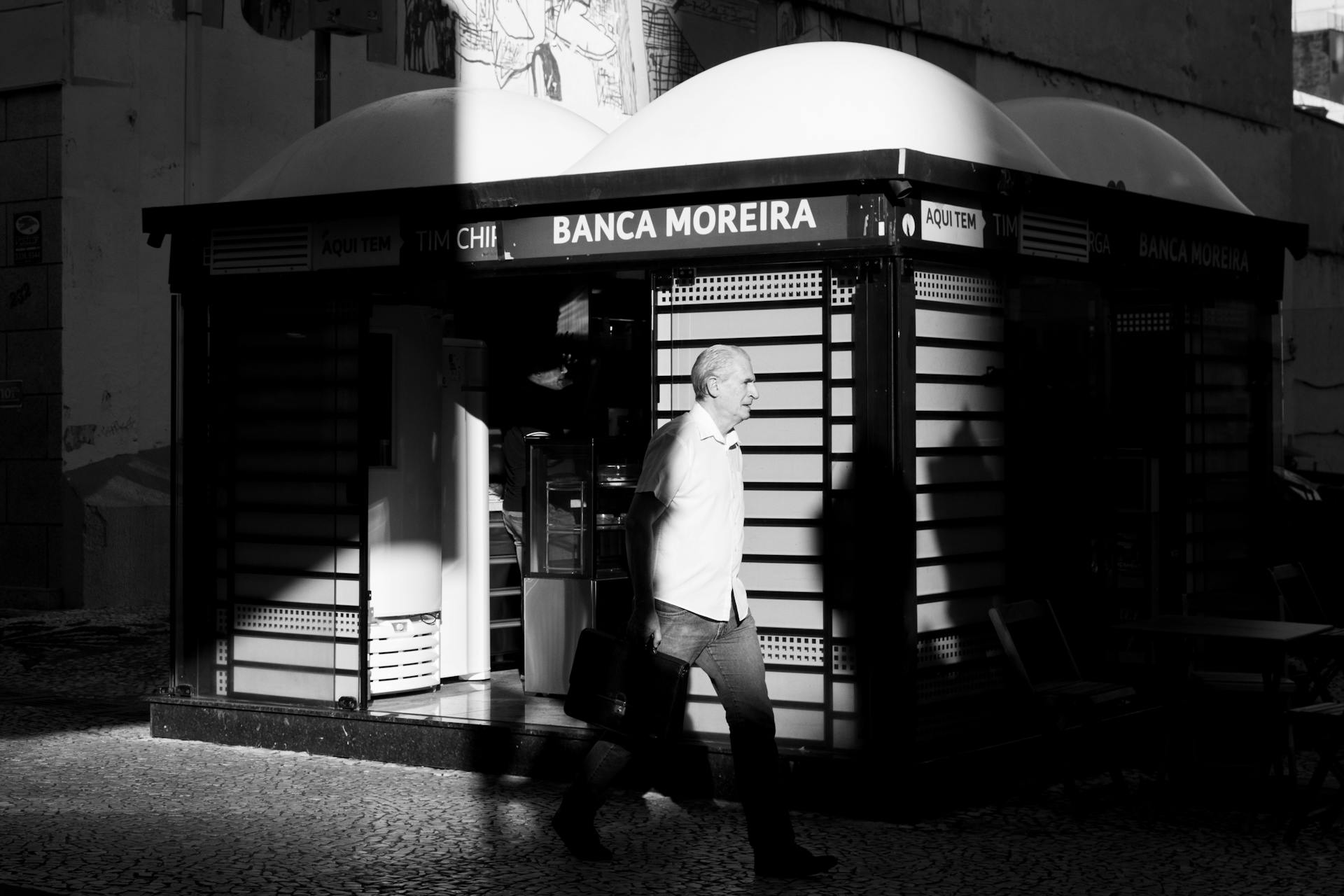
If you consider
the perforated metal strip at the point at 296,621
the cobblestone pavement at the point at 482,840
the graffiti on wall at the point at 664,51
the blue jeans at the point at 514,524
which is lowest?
the cobblestone pavement at the point at 482,840

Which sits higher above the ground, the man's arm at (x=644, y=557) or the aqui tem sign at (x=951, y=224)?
the aqui tem sign at (x=951, y=224)

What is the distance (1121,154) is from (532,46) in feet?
31.4

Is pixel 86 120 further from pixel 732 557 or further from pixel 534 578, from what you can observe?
pixel 732 557

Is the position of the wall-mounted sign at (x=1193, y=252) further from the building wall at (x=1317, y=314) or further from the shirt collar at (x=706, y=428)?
the building wall at (x=1317, y=314)

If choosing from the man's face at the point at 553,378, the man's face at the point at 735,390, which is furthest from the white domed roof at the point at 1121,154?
the man's face at the point at 735,390

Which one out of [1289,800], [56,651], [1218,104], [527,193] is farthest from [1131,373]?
[1218,104]

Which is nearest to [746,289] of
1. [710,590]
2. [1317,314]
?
[710,590]

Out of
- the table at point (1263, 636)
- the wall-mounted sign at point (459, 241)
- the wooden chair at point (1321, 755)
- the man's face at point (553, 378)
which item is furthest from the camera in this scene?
the man's face at point (553, 378)

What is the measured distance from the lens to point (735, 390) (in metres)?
6.34

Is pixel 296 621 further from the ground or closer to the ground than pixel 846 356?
closer to the ground

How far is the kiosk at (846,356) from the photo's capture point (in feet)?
24.0

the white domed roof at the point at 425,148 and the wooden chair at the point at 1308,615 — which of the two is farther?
the white domed roof at the point at 425,148

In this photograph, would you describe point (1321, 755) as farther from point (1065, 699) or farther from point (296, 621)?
point (296, 621)

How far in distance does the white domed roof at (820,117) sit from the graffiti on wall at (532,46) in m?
10.8
